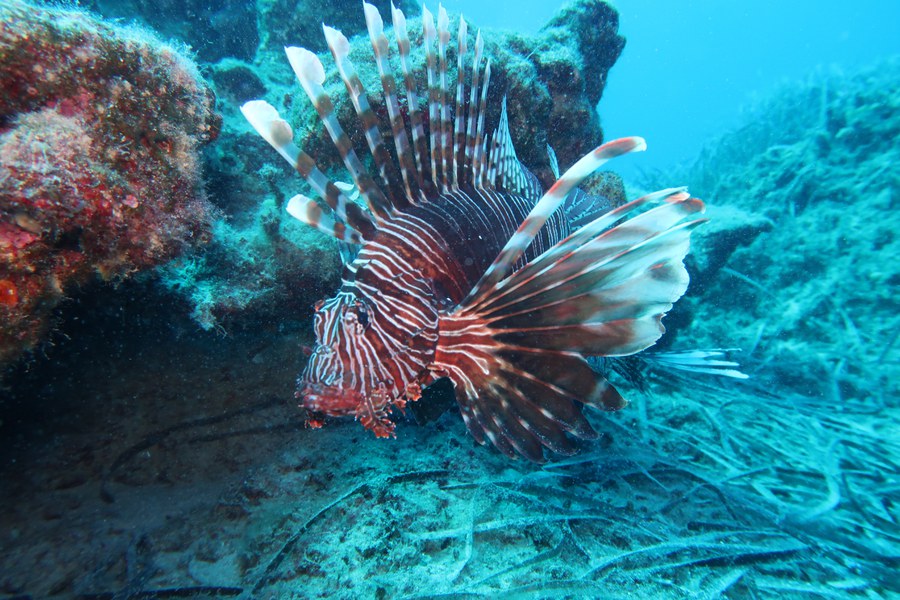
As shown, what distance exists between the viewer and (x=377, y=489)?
290 cm

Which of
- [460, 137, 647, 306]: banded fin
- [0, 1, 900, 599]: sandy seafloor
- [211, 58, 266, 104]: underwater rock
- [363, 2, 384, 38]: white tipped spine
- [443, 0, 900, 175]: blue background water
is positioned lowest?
[0, 1, 900, 599]: sandy seafloor

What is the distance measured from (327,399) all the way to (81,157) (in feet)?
6.12

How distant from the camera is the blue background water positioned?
78.1 meters

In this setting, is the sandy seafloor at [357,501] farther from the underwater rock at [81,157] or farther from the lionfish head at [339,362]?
the underwater rock at [81,157]

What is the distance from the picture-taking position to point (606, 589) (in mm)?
2121

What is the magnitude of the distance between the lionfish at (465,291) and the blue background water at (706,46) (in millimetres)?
62751

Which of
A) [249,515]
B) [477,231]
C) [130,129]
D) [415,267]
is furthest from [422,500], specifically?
[130,129]

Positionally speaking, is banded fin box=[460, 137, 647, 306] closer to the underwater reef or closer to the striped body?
the striped body

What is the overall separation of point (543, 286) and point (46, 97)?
112 inches

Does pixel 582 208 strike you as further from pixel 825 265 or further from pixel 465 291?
pixel 825 265

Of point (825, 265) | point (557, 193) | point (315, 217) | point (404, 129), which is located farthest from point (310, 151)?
point (825, 265)

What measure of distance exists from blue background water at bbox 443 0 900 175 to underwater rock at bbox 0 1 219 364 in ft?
209

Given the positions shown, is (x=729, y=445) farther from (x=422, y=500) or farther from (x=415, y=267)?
(x=415, y=267)

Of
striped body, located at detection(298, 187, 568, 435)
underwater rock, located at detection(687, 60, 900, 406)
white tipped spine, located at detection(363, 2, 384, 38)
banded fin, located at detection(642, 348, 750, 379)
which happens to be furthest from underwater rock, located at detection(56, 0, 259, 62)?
underwater rock, located at detection(687, 60, 900, 406)
